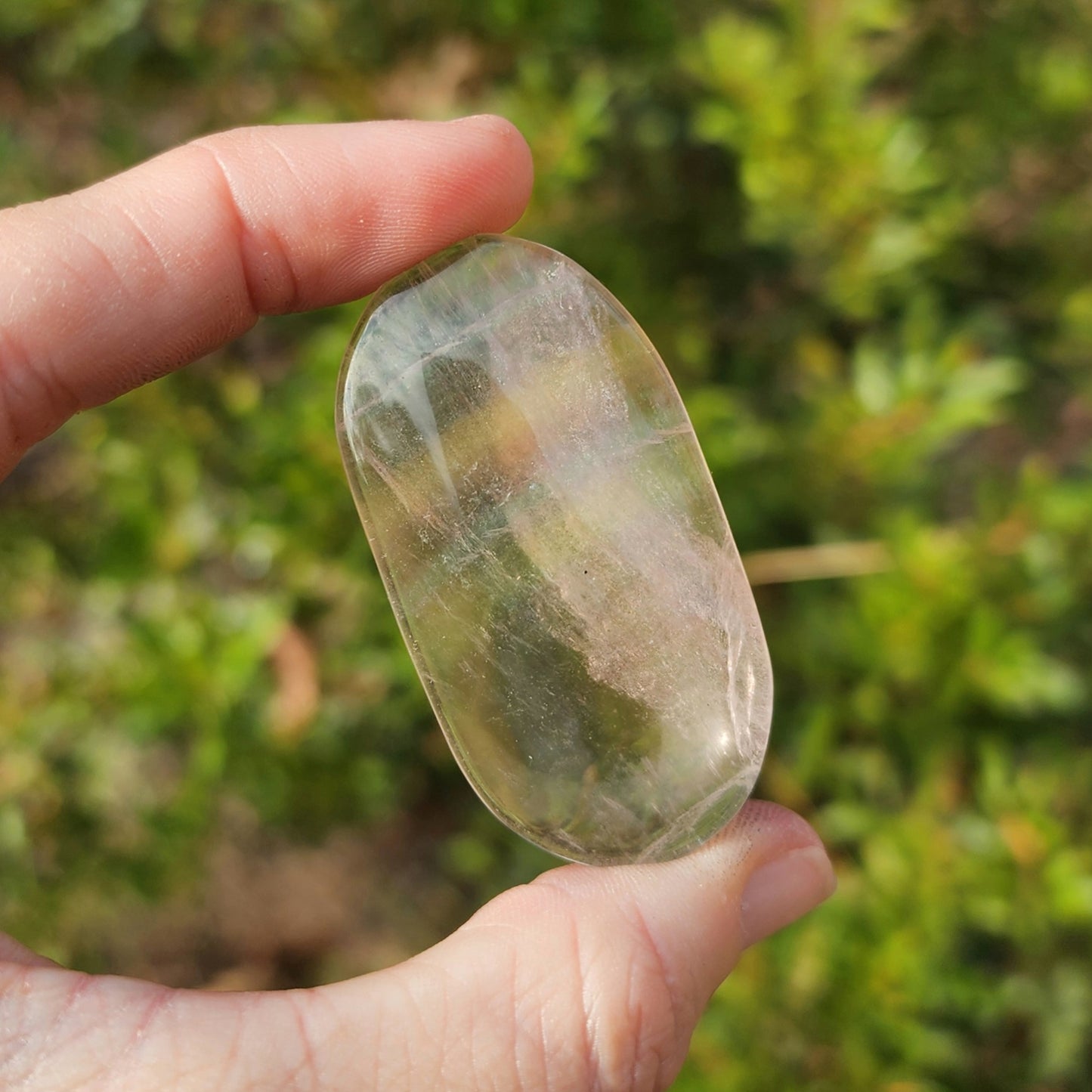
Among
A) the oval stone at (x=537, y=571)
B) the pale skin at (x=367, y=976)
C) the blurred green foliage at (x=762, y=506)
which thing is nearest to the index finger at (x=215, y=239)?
the pale skin at (x=367, y=976)

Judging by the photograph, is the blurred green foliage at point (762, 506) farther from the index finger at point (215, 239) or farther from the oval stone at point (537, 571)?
the oval stone at point (537, 571)

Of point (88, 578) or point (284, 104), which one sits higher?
point (284, 104)

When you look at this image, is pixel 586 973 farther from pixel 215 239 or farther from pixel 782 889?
pixel 215 239

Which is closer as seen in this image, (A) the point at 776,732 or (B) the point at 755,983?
(B) the point at 755,983

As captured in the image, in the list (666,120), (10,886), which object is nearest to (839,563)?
(666,120)

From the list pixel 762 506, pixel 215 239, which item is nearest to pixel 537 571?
pixel 215 239

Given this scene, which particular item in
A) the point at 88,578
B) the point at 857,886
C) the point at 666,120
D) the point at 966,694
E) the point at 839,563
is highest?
the point at 666,120

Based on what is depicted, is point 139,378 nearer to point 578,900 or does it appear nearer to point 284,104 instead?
point 578,900

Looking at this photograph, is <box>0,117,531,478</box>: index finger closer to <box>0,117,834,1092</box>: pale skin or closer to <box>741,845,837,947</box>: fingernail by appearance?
<box>0,117,834,1092</box>: pale skin
